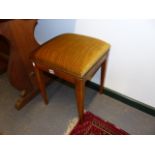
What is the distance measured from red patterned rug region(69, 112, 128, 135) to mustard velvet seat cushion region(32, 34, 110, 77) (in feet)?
1.65

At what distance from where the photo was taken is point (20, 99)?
1424 mm

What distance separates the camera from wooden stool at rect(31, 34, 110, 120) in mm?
965

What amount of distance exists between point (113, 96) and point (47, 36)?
800 millimetres

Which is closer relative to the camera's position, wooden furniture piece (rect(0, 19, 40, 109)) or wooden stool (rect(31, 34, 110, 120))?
wooden stool (rect(31, 34, 110, 120))

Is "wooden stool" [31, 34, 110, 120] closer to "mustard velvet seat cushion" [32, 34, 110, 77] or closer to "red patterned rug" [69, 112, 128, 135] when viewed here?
"mustard velvet seat cushion" [32, 34, 110, 77]

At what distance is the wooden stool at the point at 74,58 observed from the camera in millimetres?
965

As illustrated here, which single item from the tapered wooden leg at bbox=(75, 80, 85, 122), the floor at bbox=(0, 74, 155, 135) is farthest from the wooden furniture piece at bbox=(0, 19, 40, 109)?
the tapered wooden leg at bbox=(75, 80, 85, 122)

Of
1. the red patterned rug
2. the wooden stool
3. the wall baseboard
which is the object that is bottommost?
the red patterned rug

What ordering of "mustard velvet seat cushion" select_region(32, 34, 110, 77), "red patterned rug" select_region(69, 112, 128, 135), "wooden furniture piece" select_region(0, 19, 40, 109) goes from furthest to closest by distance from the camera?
1. "red patterned rug" select_region(69, 112, 128, 135)
2. "wooden furniture piece" select_region(0, 19, 40, 109)
3. "mustard velvet seat cushion" select_region(32, 34, 110, 77)

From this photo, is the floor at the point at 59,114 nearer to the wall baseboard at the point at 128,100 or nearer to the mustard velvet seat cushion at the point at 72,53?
the wall baseboard at the point at 128,100

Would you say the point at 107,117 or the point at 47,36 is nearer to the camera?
the point at 107,117

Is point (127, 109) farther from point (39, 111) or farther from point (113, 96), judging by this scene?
point (39, 111)

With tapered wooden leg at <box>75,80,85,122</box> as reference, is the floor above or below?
below
